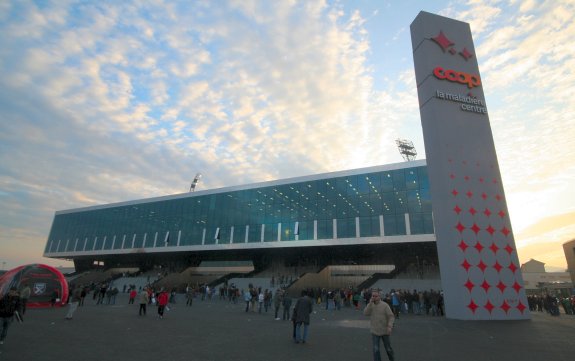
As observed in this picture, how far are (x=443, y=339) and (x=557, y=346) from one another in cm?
314

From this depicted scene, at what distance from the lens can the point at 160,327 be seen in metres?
12.4

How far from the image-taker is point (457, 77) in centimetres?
2084

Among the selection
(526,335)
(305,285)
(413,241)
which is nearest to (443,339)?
(526,335)

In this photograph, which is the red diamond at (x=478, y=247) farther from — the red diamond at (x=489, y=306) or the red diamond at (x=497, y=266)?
the red diamond at (x=489, y=306)

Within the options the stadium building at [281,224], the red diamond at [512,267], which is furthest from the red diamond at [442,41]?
the stadium building at [281,224]

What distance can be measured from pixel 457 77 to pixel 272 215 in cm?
3205

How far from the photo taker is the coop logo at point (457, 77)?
20500 millimetres

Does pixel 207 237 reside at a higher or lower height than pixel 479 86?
lower

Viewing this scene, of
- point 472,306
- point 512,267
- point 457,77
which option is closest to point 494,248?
point 512,267

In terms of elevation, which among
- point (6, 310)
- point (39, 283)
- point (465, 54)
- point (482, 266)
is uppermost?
point (465, 54)

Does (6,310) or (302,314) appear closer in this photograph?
→ (6,310)

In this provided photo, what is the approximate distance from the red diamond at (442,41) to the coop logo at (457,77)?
170cm

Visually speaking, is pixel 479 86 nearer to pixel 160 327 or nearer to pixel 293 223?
pixel 160 327

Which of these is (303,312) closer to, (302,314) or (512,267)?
(302,314)
